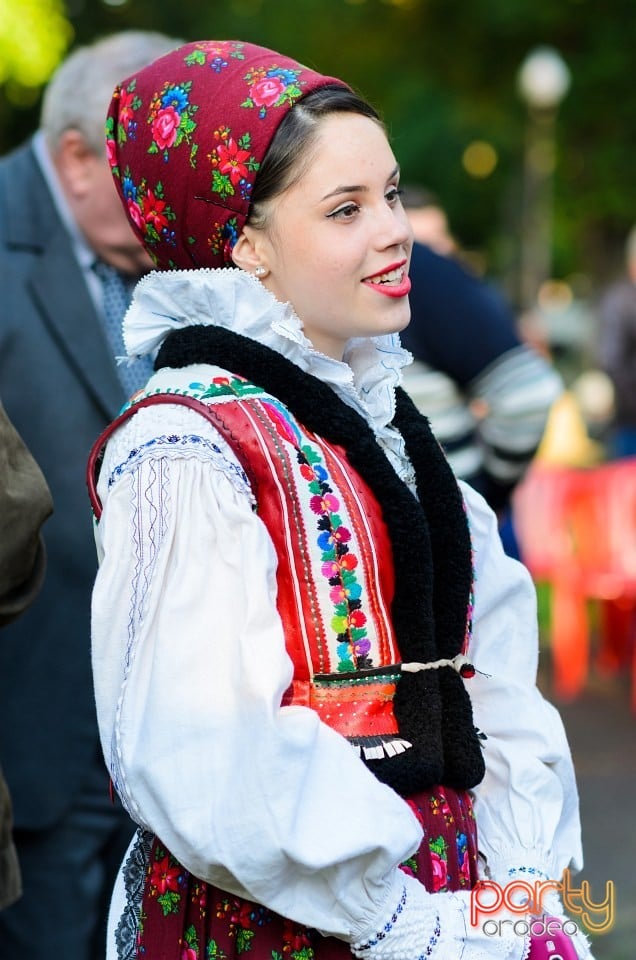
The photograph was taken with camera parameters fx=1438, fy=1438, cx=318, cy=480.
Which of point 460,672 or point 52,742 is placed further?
point 52,742

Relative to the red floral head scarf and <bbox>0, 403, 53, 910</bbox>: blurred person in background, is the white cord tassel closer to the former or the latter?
the red floral head scarf

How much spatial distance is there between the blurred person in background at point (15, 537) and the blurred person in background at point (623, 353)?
7.30 meters

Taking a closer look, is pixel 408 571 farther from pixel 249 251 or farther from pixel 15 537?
pixel 15 537

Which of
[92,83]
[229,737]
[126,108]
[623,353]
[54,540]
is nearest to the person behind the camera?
[229,737]

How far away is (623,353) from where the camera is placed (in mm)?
9812

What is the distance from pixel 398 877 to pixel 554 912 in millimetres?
267

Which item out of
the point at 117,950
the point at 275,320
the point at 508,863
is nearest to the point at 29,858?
the point at 117,950

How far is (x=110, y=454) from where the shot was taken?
6.63 feet

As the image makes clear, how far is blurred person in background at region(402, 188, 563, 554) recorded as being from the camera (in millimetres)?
4137

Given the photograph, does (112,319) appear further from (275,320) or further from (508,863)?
(508,863)

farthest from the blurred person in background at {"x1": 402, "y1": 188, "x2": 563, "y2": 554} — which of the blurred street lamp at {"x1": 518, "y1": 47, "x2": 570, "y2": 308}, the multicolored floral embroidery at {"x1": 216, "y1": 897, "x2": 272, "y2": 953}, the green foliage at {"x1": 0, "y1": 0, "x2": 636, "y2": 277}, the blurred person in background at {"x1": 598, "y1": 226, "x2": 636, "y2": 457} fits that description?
the green foliage at {"x1": 0, "y1": 0, "x2": 636, "y2": 277}

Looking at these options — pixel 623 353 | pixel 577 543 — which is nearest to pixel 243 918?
pixel 577 543

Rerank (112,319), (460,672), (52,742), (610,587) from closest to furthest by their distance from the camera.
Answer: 1. (460,672)
2. (52,742)
3. (112,319)
4. (610,587)

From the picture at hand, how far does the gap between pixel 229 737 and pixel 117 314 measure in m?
1.76
